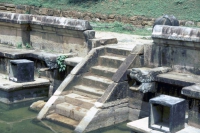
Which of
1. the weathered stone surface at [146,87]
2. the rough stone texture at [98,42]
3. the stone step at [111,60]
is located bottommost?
the weathered stone surface at [146,87]

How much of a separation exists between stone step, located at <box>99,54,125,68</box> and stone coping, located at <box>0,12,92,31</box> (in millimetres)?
912

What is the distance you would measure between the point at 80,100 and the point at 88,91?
0.31 meters

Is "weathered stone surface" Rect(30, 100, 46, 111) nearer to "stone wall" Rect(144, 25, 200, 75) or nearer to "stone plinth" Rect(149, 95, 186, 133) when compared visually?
"stone wall" Rect(144, 25, 200, 75)

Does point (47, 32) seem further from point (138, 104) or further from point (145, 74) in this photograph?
point (145, 74)

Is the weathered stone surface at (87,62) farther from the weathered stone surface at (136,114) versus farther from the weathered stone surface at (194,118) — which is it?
the weathered stone surface at (194,118)

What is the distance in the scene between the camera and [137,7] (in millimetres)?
16000

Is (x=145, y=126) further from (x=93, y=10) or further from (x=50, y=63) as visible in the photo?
(x=93, y=10)

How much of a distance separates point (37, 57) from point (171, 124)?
491 centimetres

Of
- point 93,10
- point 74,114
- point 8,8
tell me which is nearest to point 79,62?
point 74,114

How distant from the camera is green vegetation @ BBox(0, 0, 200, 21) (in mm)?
14452

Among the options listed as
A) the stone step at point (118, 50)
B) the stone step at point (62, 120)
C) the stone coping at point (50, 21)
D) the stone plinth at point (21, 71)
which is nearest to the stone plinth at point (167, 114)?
the stone step at point (62, 120)

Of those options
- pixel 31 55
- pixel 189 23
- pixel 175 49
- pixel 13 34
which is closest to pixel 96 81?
pixel 175 49

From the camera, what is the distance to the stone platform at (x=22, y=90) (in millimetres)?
9180

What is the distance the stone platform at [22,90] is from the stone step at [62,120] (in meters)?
1.55
